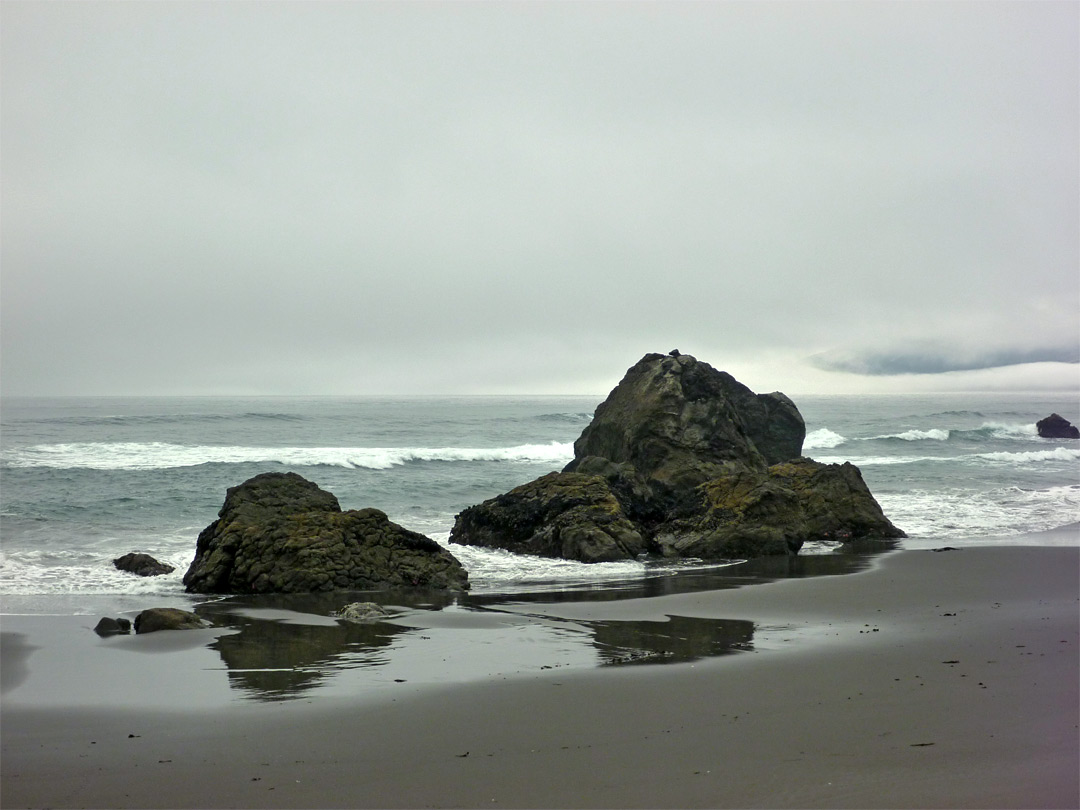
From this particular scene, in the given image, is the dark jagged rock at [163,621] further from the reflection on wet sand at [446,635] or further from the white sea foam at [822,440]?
the white sea foam at [822,440]

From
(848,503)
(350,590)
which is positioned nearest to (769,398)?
(848,503)

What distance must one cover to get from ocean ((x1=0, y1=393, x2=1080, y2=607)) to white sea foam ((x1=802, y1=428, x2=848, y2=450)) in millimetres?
119

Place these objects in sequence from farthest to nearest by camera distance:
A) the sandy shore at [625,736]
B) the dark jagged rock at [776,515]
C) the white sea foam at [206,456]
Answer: the white sea foam at [206,456] → the dark jagged rock at [776,515] → the sandy shore at [625,736]

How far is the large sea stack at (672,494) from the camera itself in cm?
1559

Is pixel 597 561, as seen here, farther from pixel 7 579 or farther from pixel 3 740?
pixel 3 740

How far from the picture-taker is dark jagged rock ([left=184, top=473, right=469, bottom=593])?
12.4m

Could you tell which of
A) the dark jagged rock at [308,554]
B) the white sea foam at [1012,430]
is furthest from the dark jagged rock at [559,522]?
the white sea foam at [1012,430]

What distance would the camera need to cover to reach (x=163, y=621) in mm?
9461

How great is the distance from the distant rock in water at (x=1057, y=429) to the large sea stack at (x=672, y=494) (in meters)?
41.5

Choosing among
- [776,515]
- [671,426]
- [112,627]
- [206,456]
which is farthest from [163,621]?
[206,456]

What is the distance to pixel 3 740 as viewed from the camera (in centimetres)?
580

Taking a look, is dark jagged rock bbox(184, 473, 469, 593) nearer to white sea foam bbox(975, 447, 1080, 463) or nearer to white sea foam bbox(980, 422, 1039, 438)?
white sea foam bbox(975, 447, 1080, 463)

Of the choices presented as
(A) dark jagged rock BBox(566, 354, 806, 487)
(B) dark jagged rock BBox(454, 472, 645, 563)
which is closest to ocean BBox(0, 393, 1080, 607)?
(B) dark jagged rock BBox(454, 472, 645, 563)

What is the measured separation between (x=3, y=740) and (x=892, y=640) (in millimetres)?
7313
